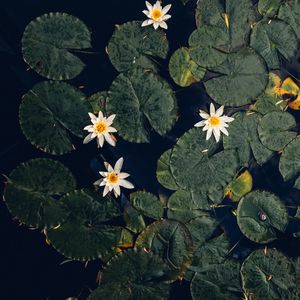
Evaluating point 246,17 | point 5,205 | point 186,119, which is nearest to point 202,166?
point 186,119

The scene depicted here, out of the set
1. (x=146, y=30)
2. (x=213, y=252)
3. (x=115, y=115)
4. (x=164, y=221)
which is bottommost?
(x=213, y=252)

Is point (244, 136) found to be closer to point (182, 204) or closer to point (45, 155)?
point (182, 204)

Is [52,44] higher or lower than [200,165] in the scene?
higher

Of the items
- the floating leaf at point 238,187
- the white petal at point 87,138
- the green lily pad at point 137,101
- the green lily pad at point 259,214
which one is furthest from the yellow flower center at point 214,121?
the white petal at point 87,138

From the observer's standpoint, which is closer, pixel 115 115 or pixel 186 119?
pixel 115 115

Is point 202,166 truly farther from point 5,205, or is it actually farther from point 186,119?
point 5,205

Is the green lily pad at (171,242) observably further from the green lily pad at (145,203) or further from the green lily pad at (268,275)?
the green lily pad at (268,275)

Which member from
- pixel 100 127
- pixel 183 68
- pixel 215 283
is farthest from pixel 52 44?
pixel 215 283
